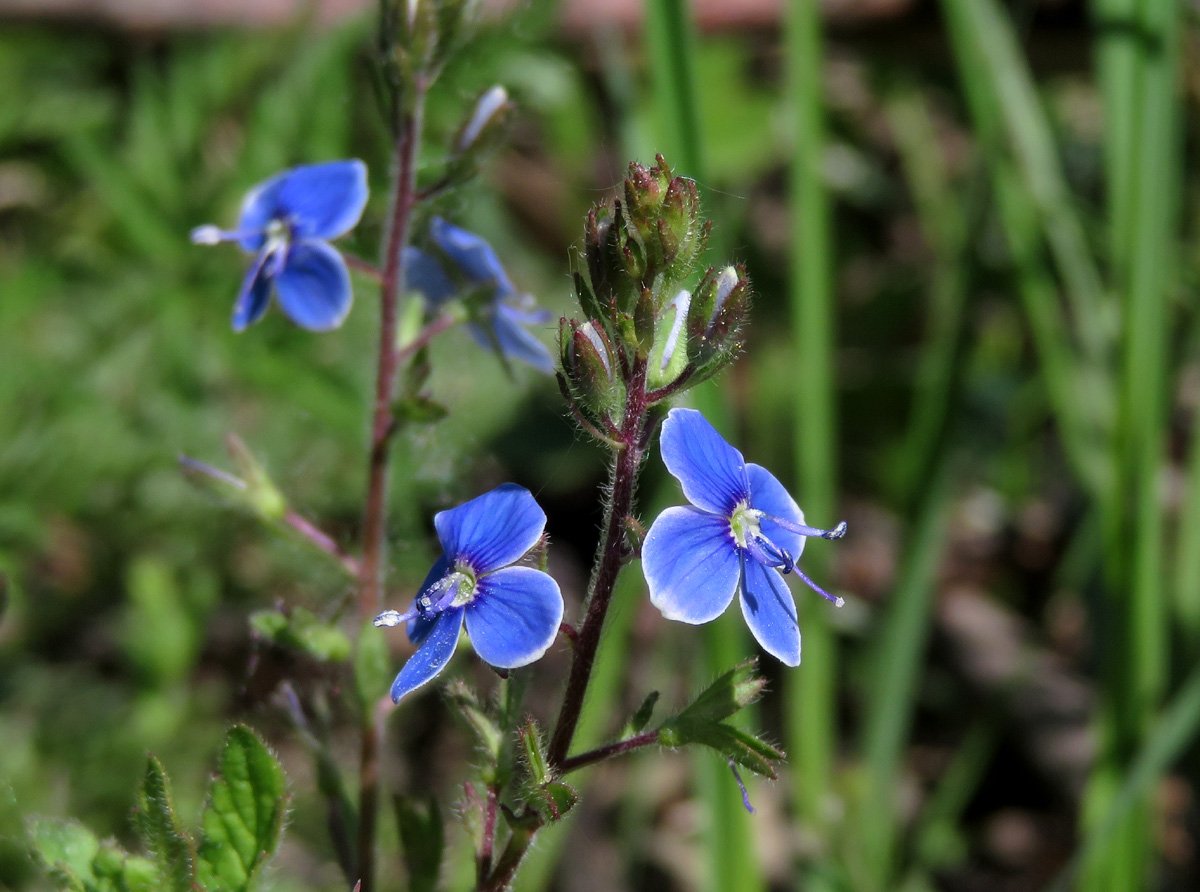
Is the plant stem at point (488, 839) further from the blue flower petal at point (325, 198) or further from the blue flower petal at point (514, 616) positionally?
the blue flower petal at point (325, 198)

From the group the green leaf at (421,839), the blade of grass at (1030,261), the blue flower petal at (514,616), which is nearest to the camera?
the blue flower petal at (514,616)

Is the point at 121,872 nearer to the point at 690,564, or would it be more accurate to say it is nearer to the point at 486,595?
the point at 486,595

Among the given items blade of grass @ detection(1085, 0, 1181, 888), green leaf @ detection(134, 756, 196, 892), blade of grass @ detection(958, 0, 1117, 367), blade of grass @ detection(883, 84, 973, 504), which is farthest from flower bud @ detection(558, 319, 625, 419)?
blade of grass @ detection(958, 0, 1117, 367)

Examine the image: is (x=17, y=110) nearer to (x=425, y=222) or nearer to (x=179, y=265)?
(x=179, y=265)

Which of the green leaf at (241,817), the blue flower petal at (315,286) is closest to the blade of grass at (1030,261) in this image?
the blue flower petal at (315,286)

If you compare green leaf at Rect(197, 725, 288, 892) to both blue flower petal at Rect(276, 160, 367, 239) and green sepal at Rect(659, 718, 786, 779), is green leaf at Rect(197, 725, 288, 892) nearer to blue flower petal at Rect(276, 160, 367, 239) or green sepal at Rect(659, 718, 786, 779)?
green sepal at Rect(659, 718, 786, 779)

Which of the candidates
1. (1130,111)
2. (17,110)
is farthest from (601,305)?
(17,110)
